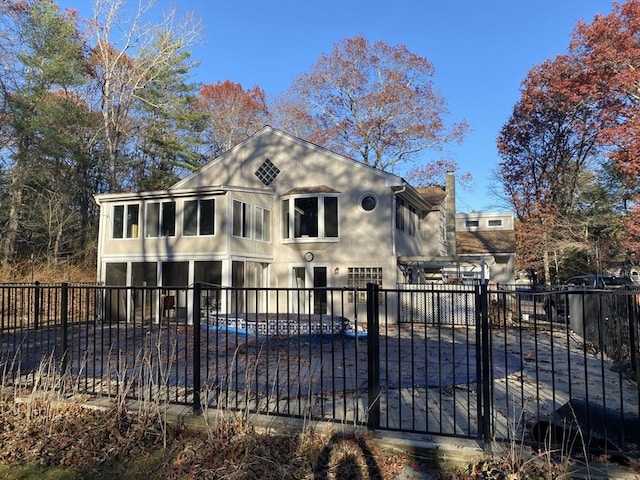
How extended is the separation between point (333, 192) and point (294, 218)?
6.25 feet

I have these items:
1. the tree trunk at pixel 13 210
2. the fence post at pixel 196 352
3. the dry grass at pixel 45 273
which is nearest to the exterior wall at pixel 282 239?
the dry grass at pixel 45 273

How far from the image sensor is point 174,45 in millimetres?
24453

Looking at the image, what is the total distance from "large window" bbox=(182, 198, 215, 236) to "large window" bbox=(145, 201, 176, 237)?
1.87 feet

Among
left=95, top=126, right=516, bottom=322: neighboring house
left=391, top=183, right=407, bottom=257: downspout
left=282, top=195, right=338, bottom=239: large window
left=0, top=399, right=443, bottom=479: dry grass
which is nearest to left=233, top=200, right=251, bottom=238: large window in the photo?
left=95, top=126, right=516, bottom=322: neighboring house

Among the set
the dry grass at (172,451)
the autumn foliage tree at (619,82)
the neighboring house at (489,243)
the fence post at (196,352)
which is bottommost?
the dry grass at (172,451)

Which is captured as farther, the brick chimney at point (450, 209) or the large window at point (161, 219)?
the brick chimney at point (450, 209)

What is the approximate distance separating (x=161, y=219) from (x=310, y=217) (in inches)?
232

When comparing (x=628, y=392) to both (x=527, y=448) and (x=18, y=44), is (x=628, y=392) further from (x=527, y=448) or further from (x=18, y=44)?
(x=18, y=44)

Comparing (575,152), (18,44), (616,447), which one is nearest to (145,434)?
(616,447)

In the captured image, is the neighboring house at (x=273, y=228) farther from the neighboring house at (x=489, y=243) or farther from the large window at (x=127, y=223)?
the neighboring house at (x=489, y=243)

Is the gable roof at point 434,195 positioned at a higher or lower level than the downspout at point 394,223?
higher

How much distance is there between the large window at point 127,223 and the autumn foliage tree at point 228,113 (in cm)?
1543

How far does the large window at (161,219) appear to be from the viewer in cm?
1689

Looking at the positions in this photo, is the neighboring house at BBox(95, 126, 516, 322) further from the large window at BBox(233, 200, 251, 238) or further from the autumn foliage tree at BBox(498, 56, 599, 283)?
the autumn foliage tree at BBox(498, 56, 599, 283)
